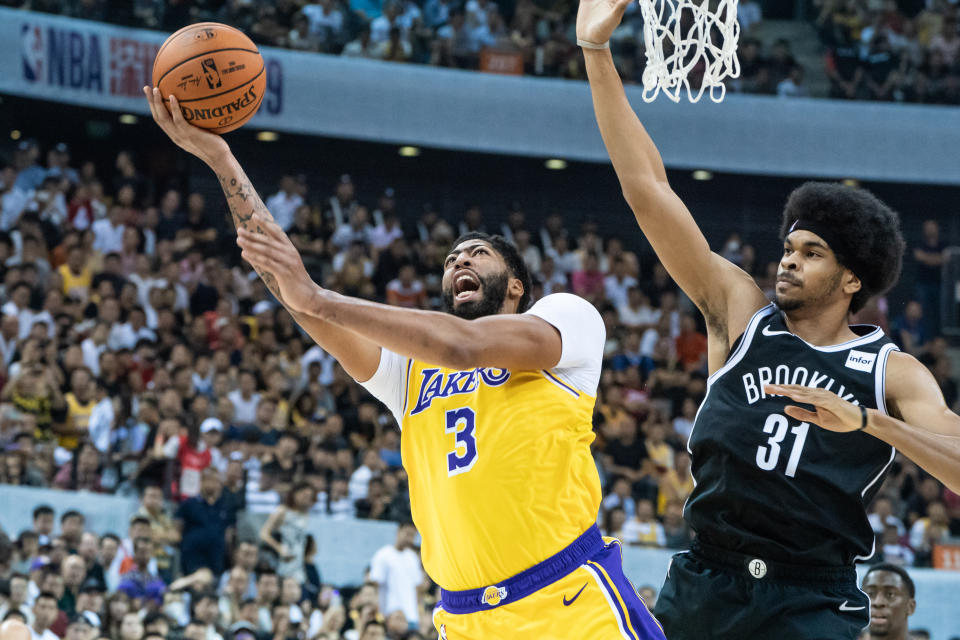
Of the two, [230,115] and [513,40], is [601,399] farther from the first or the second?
[230,115]

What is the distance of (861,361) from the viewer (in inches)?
156

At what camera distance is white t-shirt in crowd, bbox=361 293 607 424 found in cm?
427

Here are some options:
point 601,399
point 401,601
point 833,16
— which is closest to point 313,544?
point 401,601

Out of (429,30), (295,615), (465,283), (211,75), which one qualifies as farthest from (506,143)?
(211,75)

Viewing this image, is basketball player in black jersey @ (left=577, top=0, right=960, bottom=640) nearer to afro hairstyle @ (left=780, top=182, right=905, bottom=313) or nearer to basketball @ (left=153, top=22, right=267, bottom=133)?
afro hairstyle @ (left=780, top=182, right=905, bottom=313)

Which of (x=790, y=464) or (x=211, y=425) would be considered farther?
(x=211, y=425)

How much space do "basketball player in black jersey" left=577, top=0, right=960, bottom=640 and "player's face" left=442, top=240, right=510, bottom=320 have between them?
66 centimetres

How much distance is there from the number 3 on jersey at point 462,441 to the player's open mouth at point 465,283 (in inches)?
18.3

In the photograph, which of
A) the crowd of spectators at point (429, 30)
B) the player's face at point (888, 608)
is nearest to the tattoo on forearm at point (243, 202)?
the player's face at point (888, 608)

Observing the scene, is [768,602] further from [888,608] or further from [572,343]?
[888,608]

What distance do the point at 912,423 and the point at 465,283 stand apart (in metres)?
1.68

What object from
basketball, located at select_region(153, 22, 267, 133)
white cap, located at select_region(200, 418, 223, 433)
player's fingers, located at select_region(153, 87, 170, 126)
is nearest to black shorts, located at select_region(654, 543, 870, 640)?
basketball, located at select_region(153, 22, 267, 133)

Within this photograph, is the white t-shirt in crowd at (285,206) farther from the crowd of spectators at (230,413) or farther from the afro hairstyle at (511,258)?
the afro hairstyle at (511,258)

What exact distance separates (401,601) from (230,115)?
751cm
